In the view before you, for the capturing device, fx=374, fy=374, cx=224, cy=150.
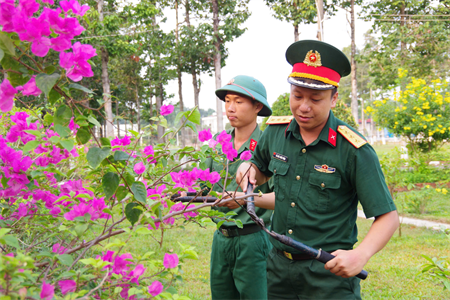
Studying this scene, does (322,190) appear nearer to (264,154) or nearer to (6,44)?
(264,154)

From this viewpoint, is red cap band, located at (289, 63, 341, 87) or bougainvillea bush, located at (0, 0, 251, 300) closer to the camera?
bougainvillea bush, located at (0, 0, 251, 300)

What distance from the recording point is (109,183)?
1.15 meters

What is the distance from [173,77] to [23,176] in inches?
856

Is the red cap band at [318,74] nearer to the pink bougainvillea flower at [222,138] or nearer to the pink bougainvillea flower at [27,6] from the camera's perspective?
the pink bougainvillea flower at [222,138]

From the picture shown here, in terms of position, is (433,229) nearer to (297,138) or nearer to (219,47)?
(297,138)

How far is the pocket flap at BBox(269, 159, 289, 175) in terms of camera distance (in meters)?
2.02

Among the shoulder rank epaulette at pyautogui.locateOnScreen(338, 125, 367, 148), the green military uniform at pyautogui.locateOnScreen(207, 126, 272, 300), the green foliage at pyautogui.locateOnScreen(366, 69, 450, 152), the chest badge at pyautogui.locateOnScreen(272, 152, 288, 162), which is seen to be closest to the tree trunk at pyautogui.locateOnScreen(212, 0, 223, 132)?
the green foliage at pyautogui.locateOnScreen(366, 69, 450, 152)

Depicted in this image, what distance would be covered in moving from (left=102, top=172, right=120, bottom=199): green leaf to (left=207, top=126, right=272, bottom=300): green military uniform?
55.1 inches

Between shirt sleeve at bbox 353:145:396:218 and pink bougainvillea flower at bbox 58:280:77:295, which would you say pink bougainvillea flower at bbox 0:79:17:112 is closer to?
pink bougainvillea flower at bbox 58:280:77:295

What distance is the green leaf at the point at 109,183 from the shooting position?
115 centimetres

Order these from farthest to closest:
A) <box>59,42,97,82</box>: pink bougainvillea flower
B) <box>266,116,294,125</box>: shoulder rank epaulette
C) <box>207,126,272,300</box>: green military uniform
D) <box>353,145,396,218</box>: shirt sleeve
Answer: <box>207,126,272,300</box>: green military uniform < <box>266,116,294,125</box>: shoulder rank epaulette < <box>353,145,396,218</box>: shirt sleeve < <box>59,42,97,82</box>: pink bougainvillea flower

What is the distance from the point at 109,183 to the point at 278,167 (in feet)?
3.65

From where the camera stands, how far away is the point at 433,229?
22.2 feet

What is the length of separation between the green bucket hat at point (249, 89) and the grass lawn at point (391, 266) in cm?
157
